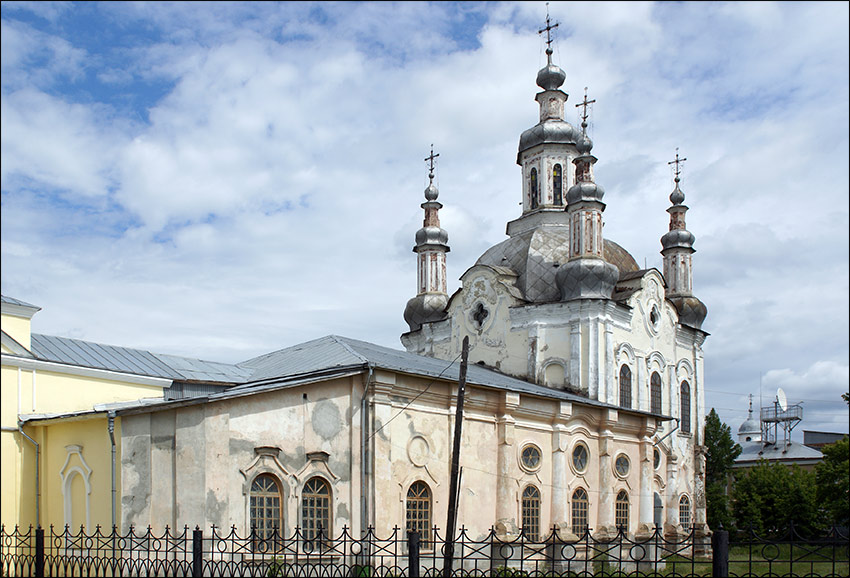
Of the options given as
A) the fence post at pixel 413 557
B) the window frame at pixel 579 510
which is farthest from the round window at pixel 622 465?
the fence post at pixel 413 557

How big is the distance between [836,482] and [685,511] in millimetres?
5172

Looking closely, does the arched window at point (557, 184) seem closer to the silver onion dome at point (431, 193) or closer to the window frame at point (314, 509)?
the silver onion dome at point (431, 193)

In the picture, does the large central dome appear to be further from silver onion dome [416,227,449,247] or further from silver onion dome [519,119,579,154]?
silver onion dome [519,119,579,154]

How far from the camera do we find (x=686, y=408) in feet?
104

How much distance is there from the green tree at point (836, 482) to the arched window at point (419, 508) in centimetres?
1743

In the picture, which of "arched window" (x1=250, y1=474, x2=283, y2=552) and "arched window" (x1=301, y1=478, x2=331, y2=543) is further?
"arched window" (x1=301, y1=478, x2=331, y2=543)

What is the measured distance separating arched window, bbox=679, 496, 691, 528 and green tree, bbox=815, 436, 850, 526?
4.58m

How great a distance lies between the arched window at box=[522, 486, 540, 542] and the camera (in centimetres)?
2152

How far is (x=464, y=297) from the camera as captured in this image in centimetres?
2955

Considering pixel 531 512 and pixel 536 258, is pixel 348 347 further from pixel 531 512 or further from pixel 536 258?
pixel 536 258

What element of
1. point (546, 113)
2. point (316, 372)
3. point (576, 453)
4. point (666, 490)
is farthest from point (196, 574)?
A: point (546, 113)

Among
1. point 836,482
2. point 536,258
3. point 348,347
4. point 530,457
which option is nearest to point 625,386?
point 536,258

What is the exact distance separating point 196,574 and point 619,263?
80.7 ft

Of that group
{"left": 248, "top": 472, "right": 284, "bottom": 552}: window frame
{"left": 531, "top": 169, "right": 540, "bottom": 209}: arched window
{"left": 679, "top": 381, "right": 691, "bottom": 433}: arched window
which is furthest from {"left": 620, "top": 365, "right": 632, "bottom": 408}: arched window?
{"left": 248, "top": 472, "right": 284, "bottom": 552}: window frame
